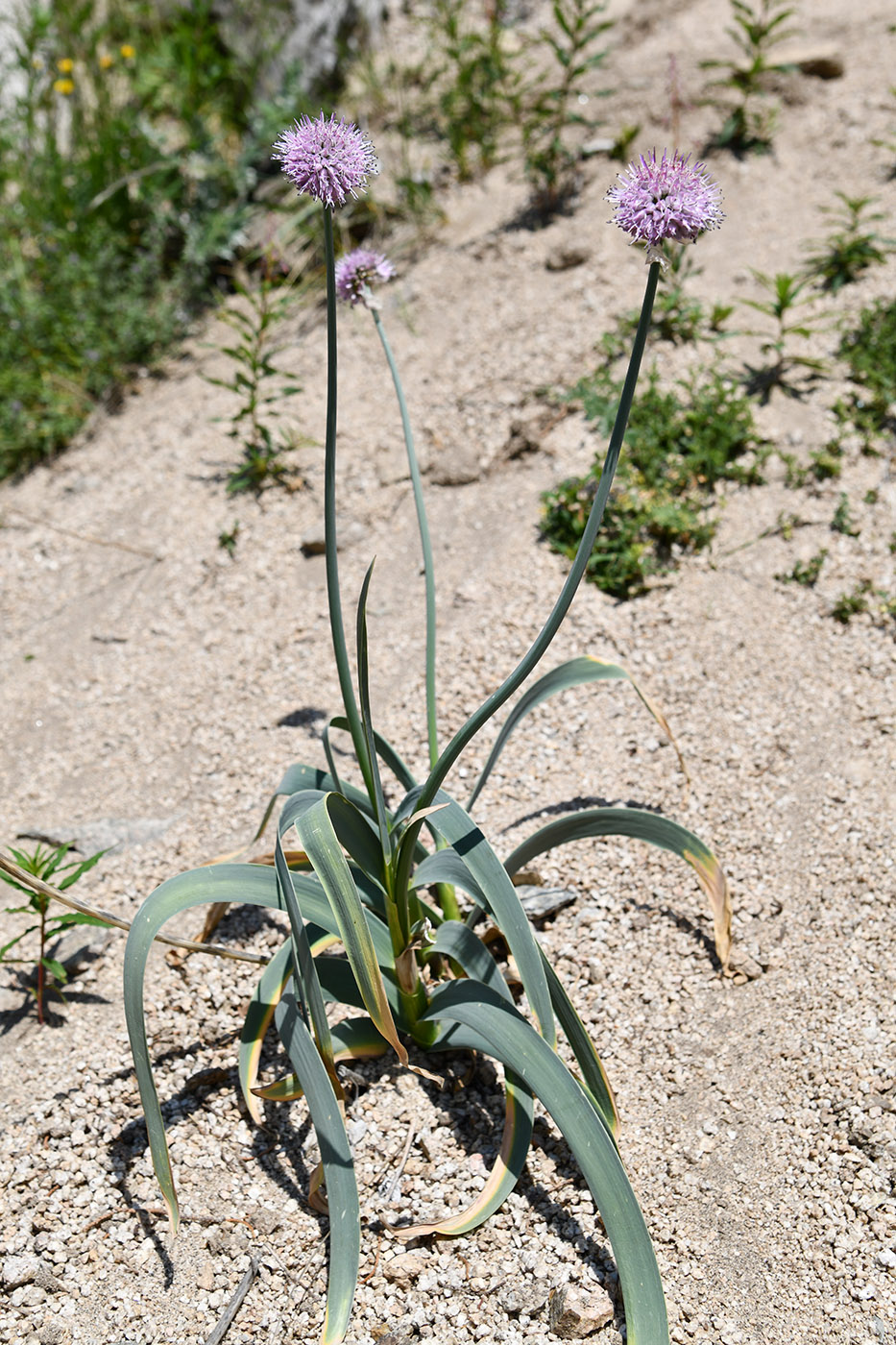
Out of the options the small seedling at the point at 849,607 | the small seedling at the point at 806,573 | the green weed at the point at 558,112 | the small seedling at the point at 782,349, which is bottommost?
the small seedling at the point at 849,607

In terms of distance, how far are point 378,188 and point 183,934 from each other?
3853mm

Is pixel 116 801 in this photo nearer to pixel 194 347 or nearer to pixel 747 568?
pixel 747 568

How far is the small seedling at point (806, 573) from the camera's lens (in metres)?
2.85

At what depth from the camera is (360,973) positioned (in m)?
1.38

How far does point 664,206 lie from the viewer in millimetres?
1159

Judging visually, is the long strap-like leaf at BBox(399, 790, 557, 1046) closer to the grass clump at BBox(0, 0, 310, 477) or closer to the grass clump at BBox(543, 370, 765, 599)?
the grass clump at BBox(543, 370, 765, 599)

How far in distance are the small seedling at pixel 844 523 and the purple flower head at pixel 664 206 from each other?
1.95 metres

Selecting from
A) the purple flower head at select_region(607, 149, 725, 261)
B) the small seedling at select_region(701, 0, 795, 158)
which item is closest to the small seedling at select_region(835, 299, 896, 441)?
the small seedling at select_region(701, 0, 795, 158)

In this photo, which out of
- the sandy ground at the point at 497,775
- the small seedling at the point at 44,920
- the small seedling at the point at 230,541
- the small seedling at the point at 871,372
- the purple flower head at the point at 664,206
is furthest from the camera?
the small seedling at the point at 230,541

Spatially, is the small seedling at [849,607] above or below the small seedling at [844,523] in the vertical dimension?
below

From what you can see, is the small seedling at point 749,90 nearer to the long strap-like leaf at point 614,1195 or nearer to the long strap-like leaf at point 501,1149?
the long strap-like leaf at point 501,1149

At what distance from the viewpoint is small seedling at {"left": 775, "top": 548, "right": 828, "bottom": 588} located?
112 inches

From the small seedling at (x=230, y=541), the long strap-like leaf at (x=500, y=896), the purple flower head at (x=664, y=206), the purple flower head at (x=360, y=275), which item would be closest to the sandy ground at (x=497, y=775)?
the small seedling at (x=230, y=541)

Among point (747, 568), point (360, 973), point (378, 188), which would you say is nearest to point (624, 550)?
point (747, 568)
